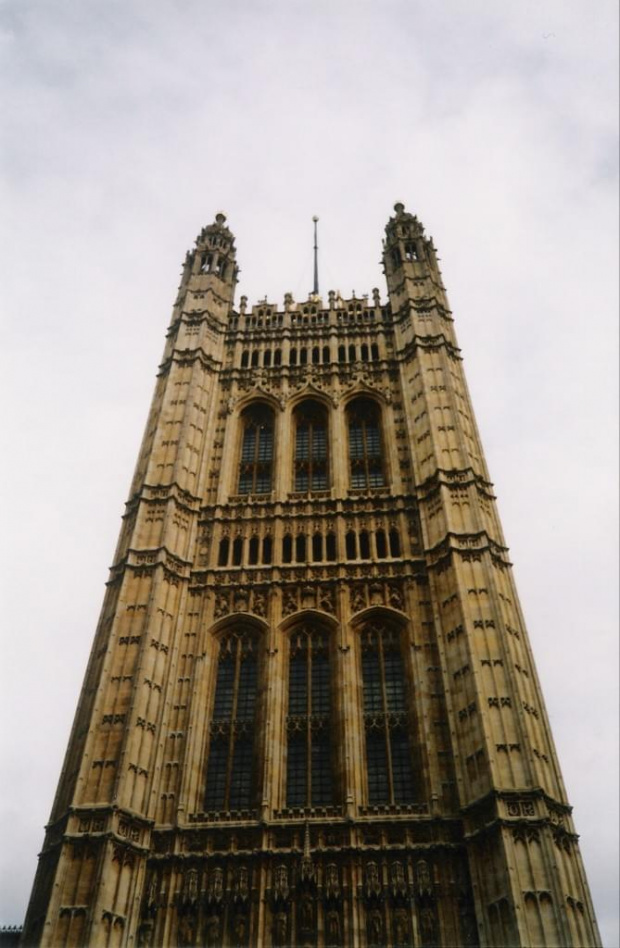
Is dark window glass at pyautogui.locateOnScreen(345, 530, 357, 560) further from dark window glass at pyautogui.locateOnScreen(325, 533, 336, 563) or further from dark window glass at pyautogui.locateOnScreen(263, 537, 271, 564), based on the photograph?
dark window glass at pyautogui.locateOnScreen(263, 537, 271, 564)

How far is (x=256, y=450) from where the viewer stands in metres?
30.6

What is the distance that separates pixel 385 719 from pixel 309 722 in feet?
6.34

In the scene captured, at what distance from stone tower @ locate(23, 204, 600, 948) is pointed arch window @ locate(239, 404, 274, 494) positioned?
0.09m

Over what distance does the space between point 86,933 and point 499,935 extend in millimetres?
7955

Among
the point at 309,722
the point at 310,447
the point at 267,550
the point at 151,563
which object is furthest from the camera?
the point at 310,447

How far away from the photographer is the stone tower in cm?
1752

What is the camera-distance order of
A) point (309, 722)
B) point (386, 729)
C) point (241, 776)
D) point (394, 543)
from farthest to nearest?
point (394, 543)
point (309, 722)
point (386, 729)
point (241, 776)

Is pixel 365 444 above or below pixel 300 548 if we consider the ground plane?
above

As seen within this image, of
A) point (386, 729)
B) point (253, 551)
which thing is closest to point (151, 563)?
point (253, 551)

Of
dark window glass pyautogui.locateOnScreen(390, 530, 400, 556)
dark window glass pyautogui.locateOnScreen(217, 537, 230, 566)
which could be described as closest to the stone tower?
dark window glass pyautogui.locateOnScreen(390, 530, 400, 556)

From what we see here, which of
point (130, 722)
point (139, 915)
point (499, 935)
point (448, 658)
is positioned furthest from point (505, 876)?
point (130, 722)

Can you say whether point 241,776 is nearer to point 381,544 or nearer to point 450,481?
point 381,544

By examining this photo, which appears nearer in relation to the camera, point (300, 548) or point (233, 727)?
point (233, 727)

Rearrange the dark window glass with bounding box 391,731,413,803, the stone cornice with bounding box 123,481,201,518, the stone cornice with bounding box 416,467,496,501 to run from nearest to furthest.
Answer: the dark window glass with bounding box 391,731,413,803
the stone cornice with bounding box 416,467,496,501
the stone cornice with bounding box 123,481,201,518
